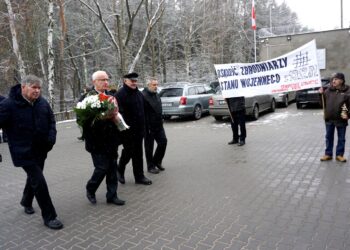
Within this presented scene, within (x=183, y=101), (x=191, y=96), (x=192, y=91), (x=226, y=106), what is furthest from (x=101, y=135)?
(x=192, y=91)

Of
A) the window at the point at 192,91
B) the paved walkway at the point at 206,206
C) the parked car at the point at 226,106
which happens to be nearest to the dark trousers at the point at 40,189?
the paved walkway at the point at 206,206

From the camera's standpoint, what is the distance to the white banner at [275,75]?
7.21 metres

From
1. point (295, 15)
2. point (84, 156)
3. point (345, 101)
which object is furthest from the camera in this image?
point (295, 15)

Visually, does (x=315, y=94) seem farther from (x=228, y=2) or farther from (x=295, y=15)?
(x=295, y=15)

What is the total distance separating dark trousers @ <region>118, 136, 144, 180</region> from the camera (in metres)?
5.54

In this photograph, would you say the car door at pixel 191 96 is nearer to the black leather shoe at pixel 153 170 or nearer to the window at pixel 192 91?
the window at pixel 192 91

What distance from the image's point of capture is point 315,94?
15750mm

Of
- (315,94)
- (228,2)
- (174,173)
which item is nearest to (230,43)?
(228,2)

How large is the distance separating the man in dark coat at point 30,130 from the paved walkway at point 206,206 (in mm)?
487

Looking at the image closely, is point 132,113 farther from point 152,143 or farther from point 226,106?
point 226,106

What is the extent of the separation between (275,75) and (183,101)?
7.22 metres

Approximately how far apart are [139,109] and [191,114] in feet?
31.8

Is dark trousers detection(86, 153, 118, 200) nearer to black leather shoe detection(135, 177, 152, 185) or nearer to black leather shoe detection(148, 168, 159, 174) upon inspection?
black leather shoe detection(135, 177, 152, 185)

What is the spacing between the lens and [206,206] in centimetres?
464
